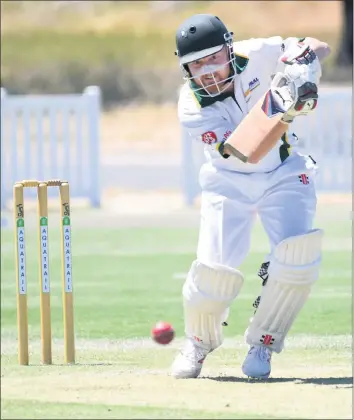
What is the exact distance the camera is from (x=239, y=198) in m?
6.71

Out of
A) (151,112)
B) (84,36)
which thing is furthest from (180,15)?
(151,112)

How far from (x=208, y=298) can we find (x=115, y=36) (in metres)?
31.6

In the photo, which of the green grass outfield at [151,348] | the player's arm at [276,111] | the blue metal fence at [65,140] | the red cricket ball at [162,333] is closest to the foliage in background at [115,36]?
the blue metal fence at [65,140]

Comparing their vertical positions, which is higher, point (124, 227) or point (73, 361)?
point (73, 361)

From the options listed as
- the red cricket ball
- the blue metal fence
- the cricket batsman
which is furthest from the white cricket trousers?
the blue metal fence

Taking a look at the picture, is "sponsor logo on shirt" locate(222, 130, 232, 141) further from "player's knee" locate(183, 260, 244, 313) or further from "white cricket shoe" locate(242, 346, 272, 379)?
"white cricket shoe" locate(242, 346, 272, 379)

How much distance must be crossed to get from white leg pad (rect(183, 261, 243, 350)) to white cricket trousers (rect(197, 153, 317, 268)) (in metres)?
0.08

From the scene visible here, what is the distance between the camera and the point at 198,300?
21.9 ft

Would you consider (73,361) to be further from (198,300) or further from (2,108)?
(2,108)

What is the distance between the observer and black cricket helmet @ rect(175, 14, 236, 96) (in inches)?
261

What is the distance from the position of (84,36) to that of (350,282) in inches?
1110

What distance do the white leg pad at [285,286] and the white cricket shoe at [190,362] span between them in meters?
0.25

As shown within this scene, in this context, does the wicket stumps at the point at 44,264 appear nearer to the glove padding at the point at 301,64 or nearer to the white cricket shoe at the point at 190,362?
the white cricket shoe at the point at 190,362

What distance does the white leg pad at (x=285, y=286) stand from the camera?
6.59 m
